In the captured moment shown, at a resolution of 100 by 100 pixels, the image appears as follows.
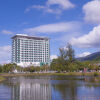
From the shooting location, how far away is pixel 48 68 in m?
Result: 193

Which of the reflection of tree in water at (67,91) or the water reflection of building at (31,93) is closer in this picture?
the reflection of tree in water at (67,91)

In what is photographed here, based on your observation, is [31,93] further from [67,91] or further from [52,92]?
[67,91]

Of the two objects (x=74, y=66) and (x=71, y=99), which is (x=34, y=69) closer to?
(x=74, y=66)

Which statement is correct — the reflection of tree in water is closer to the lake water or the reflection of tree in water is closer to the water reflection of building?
the lake water

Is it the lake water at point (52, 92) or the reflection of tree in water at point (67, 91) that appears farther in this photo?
the lake water at point (52, 92)

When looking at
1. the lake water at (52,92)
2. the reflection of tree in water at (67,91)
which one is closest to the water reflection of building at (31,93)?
the lake water at (52,92)

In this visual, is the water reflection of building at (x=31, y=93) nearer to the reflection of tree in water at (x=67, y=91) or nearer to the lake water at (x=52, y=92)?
the lake water at (x=52, y=92)

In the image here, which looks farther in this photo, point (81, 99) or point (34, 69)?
point (34, 69)

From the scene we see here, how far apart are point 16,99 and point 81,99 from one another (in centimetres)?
860

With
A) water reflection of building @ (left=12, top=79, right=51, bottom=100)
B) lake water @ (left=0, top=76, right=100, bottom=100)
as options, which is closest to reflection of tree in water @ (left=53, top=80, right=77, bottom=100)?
lake water @ (left=0, top=76, right=100, bottom=100)

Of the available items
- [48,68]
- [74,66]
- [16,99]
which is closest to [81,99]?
[16,99]

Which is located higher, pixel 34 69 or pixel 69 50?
pixel 69 50

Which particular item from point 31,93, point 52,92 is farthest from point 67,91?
point 31,93

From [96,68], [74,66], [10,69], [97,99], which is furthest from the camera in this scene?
[10,69]
